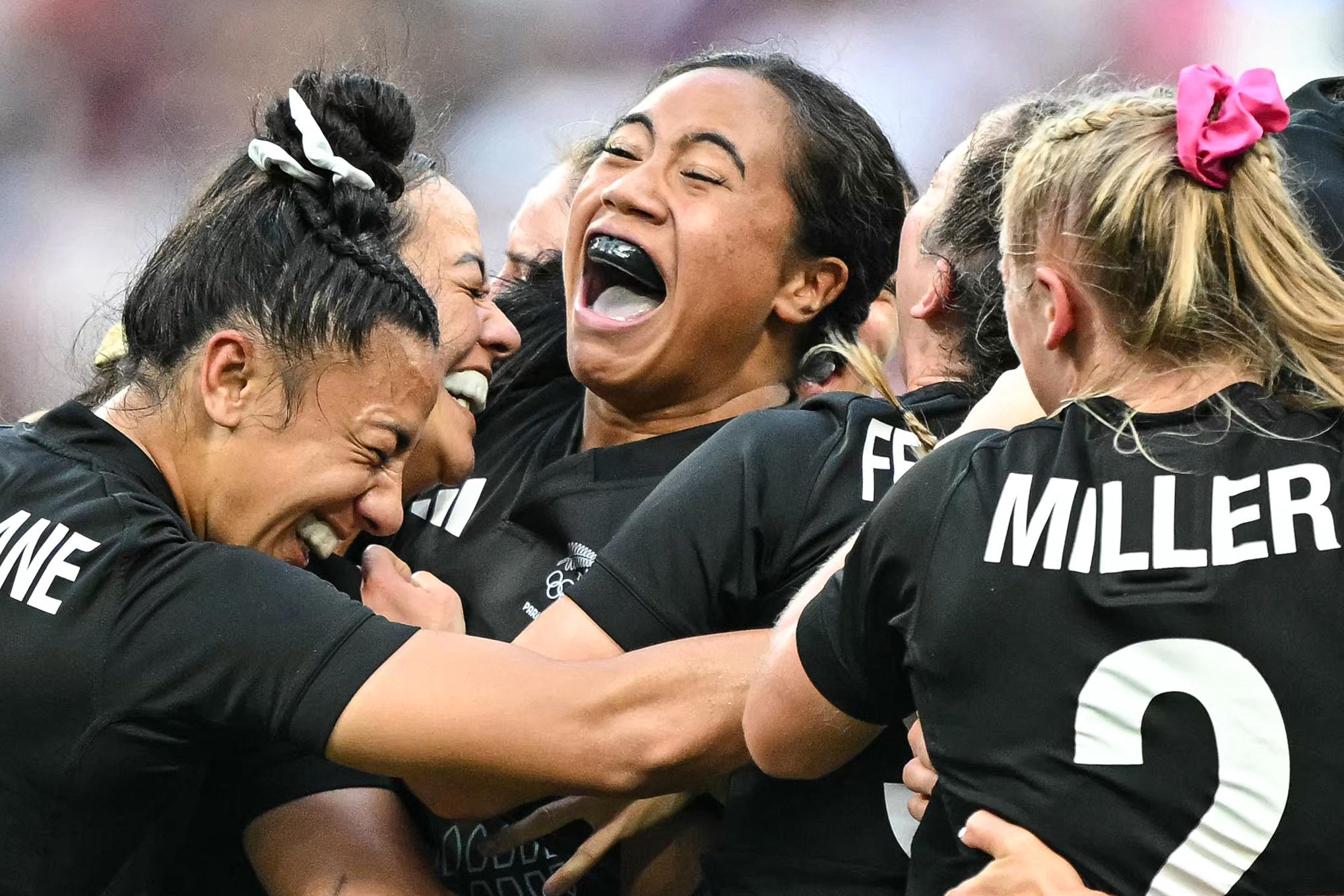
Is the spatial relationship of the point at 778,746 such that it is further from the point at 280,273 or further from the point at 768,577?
the point at 280,273

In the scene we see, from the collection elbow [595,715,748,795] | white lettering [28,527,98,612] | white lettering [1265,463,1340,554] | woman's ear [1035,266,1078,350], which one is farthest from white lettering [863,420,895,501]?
white lettering [28,527,98,612]

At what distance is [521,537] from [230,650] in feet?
2.24

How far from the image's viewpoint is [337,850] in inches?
82.4

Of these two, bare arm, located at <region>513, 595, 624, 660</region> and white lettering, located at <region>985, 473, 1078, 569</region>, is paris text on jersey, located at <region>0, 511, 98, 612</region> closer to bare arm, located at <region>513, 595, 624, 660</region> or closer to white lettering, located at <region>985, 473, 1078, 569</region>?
bare arm, located at <region>513, 595, 624, 660</region>

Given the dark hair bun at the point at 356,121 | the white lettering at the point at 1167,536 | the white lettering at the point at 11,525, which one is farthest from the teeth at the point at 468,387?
the white lettering at the point at 1167,536

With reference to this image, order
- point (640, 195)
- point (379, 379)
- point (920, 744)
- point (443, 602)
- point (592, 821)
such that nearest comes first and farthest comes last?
point (920, 744) → point (379, 379) → point (592, 821) → point (443, 602) → point (640, 195)

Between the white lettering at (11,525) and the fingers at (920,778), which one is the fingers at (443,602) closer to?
the white lettering at (11,525)

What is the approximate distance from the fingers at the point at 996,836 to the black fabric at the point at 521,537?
762 mm

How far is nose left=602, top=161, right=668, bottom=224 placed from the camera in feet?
8.14

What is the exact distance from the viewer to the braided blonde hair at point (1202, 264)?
148cm

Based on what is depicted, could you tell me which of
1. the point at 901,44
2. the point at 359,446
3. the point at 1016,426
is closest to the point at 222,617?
the point at 359,446

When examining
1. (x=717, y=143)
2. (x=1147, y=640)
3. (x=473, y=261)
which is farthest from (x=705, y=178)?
(x=1147, y=640)

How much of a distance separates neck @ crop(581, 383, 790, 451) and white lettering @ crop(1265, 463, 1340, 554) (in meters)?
1.23

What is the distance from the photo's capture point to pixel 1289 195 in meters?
1.55
